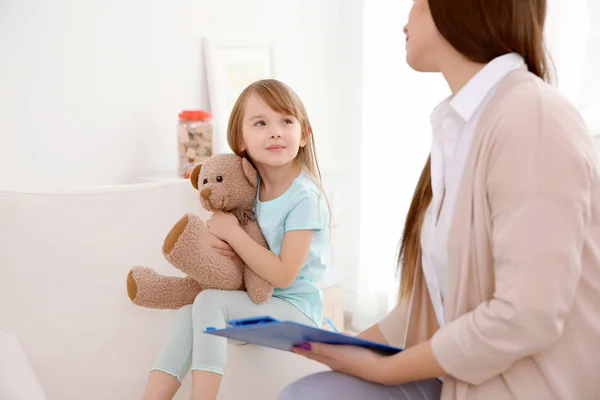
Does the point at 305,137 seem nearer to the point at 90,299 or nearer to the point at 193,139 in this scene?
the point at 90,299

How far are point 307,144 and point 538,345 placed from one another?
95cm

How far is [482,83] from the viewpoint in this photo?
101 cm

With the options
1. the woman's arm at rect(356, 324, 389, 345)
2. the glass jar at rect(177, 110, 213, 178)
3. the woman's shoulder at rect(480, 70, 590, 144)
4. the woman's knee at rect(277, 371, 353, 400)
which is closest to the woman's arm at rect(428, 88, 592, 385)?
the woman's shoulder at rect(480, 70, 590, 144)

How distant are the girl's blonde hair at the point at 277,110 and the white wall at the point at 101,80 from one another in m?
0.78

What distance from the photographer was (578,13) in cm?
229

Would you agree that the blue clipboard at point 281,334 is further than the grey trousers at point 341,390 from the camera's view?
No

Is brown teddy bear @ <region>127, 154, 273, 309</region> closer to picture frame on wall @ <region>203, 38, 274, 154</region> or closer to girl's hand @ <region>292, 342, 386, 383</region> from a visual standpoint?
girl's hand @ <region>292, 342, 386, 383</region>

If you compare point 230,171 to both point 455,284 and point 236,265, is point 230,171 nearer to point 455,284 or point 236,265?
point 236,265

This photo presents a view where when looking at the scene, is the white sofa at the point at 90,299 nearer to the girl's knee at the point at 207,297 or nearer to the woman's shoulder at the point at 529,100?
the girl's knee at the point at 207,297

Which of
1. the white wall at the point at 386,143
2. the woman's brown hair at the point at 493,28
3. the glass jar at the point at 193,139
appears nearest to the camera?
the woman's brown hair at the point at 493,28

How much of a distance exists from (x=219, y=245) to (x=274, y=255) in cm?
13

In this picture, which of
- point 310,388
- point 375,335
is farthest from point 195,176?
point 310,388

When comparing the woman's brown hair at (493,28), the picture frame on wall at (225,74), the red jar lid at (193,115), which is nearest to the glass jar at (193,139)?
the red jar lid at (193,115)

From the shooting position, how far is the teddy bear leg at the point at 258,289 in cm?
160
